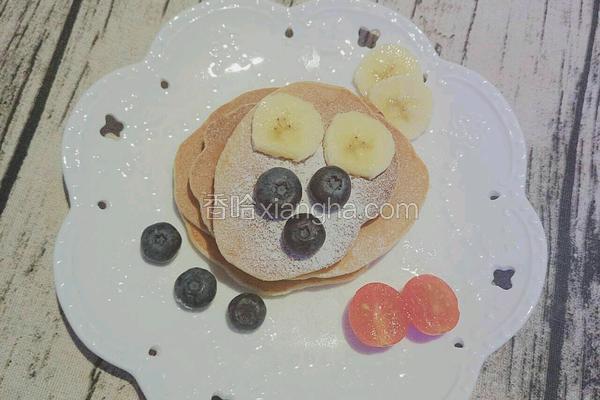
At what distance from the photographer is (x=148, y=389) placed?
1704mm

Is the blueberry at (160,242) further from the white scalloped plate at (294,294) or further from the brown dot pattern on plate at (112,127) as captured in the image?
the brown dot pattern on plate at (112,127)

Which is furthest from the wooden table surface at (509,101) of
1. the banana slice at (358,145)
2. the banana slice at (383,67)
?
the banana slice at (358,145)

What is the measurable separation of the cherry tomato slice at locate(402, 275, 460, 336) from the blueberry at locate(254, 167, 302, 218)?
1.67 feet

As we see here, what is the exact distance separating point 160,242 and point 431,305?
2.98 ft

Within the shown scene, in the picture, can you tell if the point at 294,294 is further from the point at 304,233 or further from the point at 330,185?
the point at 330,185

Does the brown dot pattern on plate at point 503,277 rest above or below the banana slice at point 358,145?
below

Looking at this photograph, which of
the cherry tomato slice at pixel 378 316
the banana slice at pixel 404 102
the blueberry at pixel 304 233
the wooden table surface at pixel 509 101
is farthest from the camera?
the banana slice at pixel 404 102

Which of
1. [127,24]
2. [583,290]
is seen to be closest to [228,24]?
[127,24]

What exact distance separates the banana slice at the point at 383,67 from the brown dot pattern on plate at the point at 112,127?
0.87 metres

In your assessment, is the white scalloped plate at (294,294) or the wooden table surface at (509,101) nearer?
the white scalloped plate at (294,294)

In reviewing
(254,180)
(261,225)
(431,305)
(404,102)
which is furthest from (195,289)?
(404,102)

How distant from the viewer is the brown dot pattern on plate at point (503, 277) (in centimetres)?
192

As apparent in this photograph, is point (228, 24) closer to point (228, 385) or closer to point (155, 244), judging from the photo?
point (155, 244)

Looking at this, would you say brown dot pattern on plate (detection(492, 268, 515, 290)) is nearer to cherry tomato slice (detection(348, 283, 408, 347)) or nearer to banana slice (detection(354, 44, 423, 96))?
cherry tomato slice (detection(348, 283, 408, 347))
